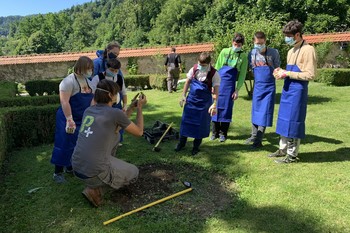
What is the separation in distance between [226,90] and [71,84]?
3093 mm

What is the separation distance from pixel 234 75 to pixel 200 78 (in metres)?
1.15

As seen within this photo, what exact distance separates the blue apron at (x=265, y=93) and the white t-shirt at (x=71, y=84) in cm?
303

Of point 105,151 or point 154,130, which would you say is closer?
point 105,151

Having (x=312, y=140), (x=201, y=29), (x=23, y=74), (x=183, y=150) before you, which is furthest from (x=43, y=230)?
(x=201, y=29)

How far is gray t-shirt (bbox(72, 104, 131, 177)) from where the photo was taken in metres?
3.40

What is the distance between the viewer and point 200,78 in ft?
16.8

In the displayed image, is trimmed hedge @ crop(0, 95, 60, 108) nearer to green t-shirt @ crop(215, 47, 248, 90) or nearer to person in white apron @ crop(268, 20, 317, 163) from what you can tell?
green t-shirt @ crop(215, 47, 248, 90)

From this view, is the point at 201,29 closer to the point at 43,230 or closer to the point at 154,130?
the point at 154,130

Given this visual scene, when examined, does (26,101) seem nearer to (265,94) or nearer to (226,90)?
(226,90)

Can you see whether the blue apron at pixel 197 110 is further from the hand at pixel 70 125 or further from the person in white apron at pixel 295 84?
the hand at pixel 70 125

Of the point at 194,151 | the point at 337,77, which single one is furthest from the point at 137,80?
the point at 194,151

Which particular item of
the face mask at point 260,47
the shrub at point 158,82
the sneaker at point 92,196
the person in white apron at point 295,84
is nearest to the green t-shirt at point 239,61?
the face mask at point 260,47

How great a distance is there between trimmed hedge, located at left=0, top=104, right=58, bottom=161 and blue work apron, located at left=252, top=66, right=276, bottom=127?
408cm

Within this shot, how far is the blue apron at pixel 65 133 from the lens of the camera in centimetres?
424
